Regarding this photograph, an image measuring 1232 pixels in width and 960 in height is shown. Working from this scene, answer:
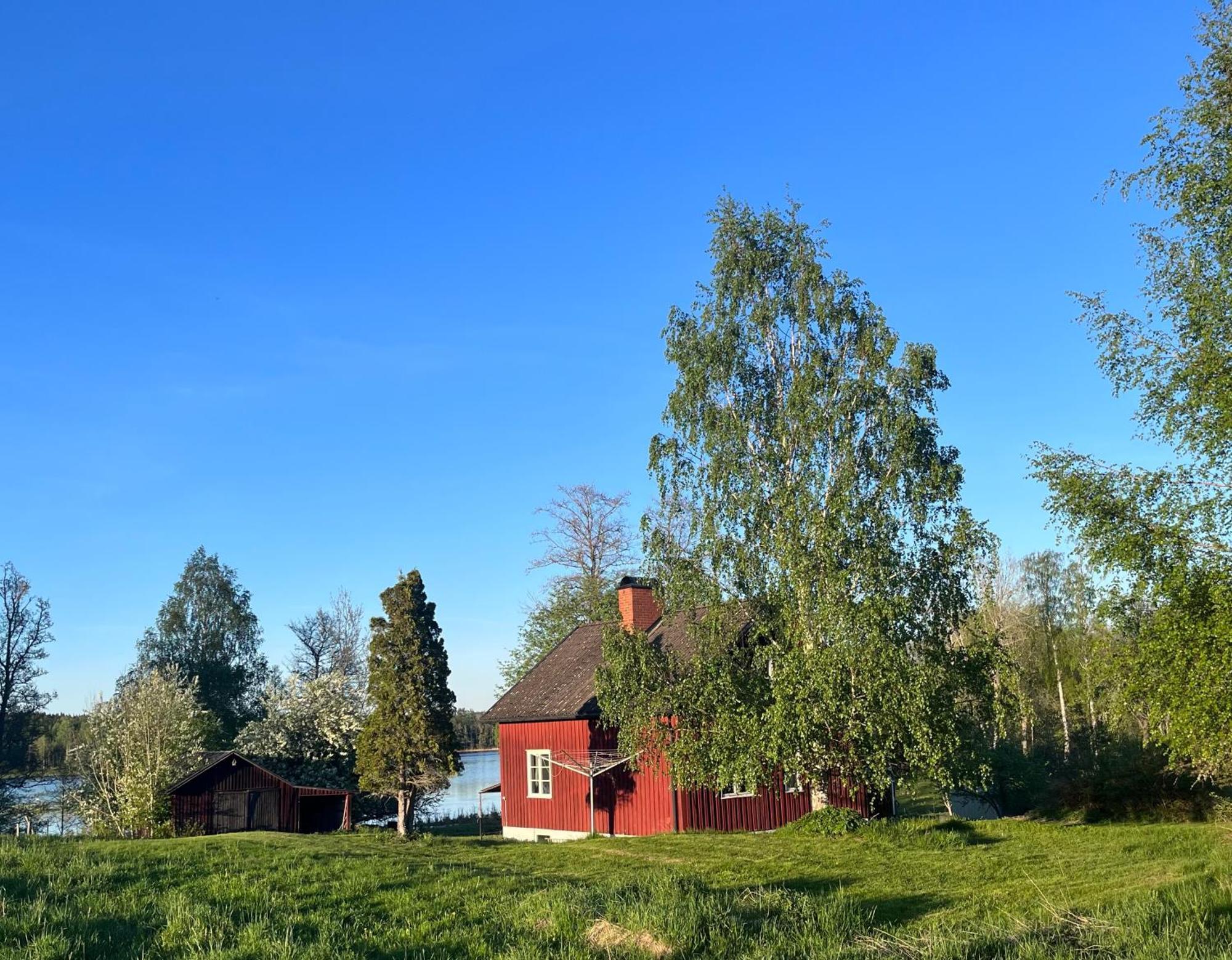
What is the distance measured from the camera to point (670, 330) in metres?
24.8

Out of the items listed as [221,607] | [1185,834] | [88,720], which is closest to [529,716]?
[1185,834]

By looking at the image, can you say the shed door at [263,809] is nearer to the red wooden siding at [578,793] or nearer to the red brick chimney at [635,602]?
the red wooden siding at [578,793]

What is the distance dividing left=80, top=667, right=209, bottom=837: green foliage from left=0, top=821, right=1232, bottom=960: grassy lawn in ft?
44.4

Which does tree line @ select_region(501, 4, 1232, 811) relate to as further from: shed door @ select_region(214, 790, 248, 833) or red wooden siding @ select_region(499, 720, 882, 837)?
shed door @ select_region(214, 790, 248, 833)

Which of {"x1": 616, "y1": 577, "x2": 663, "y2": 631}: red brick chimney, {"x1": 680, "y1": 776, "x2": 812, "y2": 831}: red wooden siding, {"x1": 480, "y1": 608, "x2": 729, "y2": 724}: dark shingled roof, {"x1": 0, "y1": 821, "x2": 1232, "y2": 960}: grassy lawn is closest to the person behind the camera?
{"x1": 0, "y1": 821, "x2": 1232, "y2": 960}: grassy lawn

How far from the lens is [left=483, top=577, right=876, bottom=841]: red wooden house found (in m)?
24.5

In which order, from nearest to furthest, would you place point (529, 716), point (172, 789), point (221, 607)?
point (529, 716)
point (172, 789)
point (221, 607)

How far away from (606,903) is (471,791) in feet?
210

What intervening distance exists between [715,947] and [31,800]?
48.1 metres

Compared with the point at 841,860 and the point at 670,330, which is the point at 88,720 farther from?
the point at 841,860

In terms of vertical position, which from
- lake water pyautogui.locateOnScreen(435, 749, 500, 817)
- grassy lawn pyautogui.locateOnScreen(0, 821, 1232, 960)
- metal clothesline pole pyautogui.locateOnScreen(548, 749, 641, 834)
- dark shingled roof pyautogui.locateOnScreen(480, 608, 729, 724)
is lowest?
lake water pyautogui.locateOnScreen(435, 749, 500, 817)

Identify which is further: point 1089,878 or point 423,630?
point 423,630

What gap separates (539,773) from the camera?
90.9 ft

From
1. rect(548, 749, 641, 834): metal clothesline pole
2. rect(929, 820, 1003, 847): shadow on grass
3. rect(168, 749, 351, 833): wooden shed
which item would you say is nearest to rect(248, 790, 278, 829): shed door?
rect(168, 749, 351, 833): wooden shed
